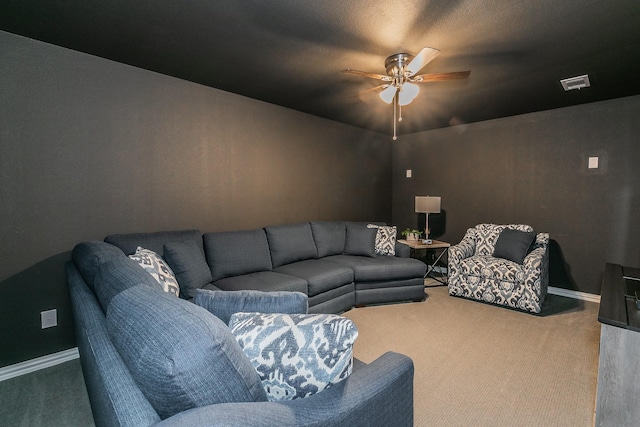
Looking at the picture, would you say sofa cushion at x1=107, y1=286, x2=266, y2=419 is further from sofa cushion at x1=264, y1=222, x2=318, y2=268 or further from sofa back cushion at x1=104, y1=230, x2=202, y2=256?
sofa cushion at x1=264, y1=222, x2=318, y2=268

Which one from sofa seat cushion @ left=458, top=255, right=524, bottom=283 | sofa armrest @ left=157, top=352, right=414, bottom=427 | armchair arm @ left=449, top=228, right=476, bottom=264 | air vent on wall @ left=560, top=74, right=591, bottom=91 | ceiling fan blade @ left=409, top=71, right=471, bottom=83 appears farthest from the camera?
armchair arm @ left=449, top=228, right=476, bottom=264

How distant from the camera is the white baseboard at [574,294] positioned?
3.79 metres

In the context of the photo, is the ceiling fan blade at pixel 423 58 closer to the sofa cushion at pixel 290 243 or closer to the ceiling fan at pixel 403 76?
the ceiling fan at pixel 403 76

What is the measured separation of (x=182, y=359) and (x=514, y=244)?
413cm

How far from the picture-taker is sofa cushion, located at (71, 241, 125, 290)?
173 cm

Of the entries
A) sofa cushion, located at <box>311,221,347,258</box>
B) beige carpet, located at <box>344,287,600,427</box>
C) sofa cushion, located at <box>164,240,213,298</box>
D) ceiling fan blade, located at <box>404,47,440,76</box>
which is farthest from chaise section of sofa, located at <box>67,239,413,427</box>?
sofa cushion, located at <box>311,221,347,258</box>

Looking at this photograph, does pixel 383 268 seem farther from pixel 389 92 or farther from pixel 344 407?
pixel 344 407

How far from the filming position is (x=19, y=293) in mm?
2268

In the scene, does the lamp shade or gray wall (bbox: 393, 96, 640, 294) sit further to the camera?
the lamp shade

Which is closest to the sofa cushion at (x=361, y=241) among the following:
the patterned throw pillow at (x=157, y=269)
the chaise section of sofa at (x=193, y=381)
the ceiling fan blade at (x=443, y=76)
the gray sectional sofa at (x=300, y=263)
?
the gray sectional sofa at (x=300, y=263)

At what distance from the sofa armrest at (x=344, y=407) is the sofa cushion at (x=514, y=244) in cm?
329

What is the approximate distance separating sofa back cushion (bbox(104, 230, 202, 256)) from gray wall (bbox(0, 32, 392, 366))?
9.0 inches

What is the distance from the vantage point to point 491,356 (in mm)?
2492

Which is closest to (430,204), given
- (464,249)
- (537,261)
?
(464,249)
